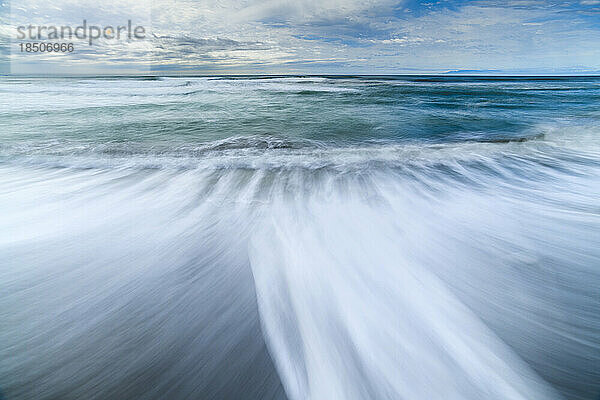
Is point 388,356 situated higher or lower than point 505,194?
lower

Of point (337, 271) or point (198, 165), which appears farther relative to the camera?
point (198, 165)

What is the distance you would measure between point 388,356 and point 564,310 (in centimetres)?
135

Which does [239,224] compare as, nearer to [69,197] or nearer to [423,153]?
[69,197]

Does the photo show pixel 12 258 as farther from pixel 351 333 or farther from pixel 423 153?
pixel 423 153

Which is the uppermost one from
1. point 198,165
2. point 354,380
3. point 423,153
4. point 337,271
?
point 423,153

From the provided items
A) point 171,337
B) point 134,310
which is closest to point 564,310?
point 171,337

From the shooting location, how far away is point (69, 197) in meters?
3.75

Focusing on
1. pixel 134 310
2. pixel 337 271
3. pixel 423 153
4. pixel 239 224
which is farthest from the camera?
pixel 423 153

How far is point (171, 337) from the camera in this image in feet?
5.91

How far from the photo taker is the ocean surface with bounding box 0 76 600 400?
159cm

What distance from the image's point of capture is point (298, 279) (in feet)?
7.66

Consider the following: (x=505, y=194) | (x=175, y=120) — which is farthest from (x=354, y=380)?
(x=175, y=120)

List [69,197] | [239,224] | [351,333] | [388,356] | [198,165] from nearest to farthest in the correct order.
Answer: [388,356] < [351,333] < [239,224] < [69,197] < [198,165]

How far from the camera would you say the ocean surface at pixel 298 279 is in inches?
62.5
